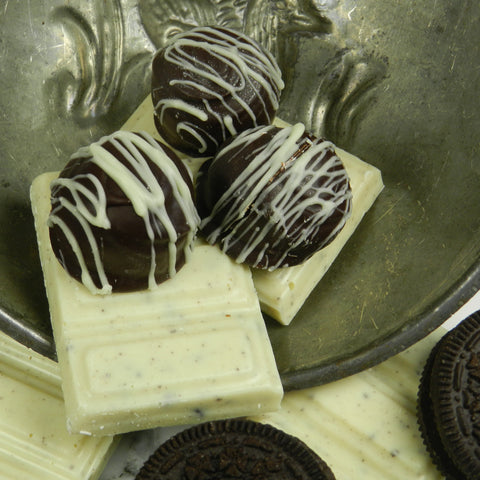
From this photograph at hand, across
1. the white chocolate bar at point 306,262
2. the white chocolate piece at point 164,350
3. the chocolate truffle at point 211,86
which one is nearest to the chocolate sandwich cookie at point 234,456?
the white chocolate piece at point 164,350

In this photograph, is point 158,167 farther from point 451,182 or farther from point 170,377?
point 451,182

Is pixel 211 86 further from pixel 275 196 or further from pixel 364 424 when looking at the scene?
pixel 364 424

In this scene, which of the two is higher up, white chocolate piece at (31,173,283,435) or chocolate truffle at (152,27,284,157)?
chocolate truffle at (152,27,284,157)

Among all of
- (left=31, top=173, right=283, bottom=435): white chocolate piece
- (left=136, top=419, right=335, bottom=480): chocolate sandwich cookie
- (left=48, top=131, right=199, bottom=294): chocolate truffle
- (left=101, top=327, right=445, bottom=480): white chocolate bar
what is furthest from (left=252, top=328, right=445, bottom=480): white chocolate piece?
(left=48, top=131, right=199, bottom=294): chocolate truffle

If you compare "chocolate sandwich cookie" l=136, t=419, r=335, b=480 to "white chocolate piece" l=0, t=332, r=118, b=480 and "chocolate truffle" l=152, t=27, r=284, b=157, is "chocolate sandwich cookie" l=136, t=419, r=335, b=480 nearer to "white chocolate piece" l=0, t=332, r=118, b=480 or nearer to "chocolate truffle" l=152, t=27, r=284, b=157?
"white chocolate piece" l=0, t=332, r=118, b=480

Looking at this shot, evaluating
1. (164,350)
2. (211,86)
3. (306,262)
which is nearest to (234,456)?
(164,350)
